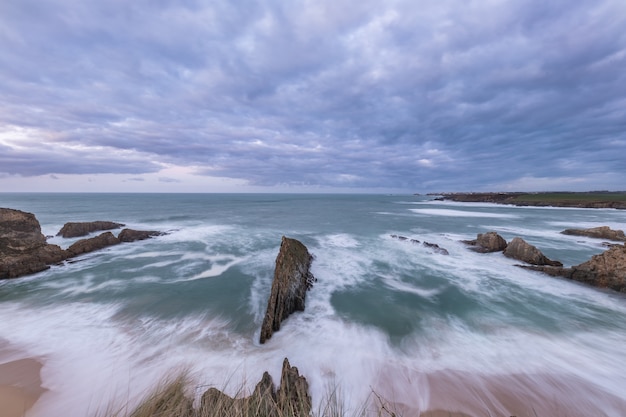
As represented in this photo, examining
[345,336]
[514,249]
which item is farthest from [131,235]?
[514,249]

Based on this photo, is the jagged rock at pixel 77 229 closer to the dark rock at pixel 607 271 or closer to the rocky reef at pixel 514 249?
the rocky reef at pixel 514 249

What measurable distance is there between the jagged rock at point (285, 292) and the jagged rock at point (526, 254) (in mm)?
13828

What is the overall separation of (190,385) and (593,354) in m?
11.4

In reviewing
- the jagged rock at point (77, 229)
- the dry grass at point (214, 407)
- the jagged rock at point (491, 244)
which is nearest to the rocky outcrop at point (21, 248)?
the jagged rock at point (77, 229)

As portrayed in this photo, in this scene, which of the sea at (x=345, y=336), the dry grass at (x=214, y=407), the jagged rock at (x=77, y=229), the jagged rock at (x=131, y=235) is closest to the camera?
the dry grass at (x=214, y=407)

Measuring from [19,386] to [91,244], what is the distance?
14.5m

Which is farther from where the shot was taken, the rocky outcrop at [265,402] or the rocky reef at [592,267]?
the rocky reef at [592,267]

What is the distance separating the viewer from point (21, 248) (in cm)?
1306

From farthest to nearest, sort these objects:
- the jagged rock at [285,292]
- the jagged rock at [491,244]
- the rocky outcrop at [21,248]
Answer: the jagged rock at [491,244], the rocky outcrop at [21,248], the jagged rock at [285,292]

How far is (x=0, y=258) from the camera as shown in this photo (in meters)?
12.0

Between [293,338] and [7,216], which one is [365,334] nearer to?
[293,338]

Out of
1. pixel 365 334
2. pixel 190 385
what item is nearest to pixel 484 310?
pixel 365 334

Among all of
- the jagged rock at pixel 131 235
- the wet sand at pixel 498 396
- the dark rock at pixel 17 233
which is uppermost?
the dark rock at pixel 17 233

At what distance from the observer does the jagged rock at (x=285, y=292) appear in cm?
799
